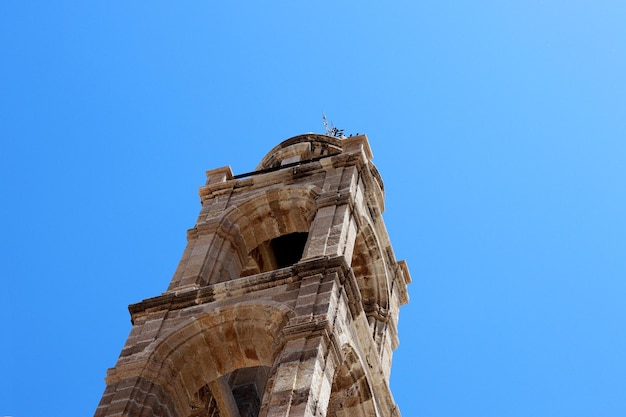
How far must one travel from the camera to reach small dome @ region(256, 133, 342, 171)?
103 feet

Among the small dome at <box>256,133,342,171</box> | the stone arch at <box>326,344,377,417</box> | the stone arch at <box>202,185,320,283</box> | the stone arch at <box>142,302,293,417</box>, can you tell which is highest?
the small dome at <box>256,133,342,171</box>

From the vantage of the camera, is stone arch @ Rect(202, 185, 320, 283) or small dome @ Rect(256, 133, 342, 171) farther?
small dome @ Rect(256, 133, 342, 171)

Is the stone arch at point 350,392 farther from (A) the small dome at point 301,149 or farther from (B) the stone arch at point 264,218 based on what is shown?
(A) the small dome at point 301,149

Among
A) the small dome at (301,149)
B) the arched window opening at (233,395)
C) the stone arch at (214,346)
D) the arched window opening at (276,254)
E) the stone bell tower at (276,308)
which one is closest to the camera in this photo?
the stone bell tower at (276,308)

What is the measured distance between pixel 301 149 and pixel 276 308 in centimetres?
1044

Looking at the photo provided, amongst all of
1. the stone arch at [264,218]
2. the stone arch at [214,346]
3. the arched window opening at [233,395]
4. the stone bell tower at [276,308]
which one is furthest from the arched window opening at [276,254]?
the stone arch at [214,346]

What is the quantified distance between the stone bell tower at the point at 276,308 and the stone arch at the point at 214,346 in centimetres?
2

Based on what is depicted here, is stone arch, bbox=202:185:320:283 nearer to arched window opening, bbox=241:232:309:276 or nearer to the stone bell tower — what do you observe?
the stone bell tower

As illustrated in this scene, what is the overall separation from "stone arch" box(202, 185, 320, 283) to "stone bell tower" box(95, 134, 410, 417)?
0.03 metres

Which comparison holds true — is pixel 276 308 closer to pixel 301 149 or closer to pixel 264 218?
pixel 264 218

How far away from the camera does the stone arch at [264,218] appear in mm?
26688

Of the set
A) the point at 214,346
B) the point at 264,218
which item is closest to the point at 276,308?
the point at 214,346

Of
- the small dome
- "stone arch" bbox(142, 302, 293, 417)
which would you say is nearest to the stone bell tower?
"stone arch" bbox(142, 302, 293, 417)

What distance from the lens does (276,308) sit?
71.6ft
